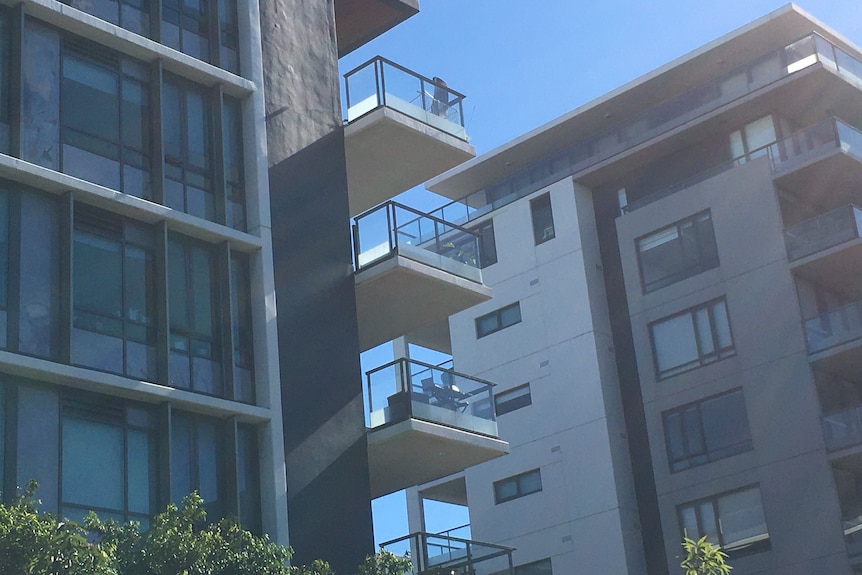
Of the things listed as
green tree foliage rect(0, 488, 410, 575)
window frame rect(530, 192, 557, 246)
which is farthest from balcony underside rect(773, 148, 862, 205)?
green tree foliage rect(0, 488, 410, 575)

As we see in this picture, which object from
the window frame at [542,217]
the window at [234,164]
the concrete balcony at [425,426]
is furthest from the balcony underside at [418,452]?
the window frame at [542,217]

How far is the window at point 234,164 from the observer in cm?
2402

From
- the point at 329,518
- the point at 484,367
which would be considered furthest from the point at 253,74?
the point at 484,367

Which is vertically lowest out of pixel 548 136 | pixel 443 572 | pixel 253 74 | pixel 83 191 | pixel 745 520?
pixel 443 572

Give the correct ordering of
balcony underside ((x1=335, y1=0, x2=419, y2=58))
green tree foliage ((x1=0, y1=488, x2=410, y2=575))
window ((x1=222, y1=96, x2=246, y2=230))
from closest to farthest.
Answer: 1. green tree foliage ((x1=0, y1=488, x2=410, y2=575))
2. window ((x1=222, y1=96, x2=246, y2=230))
3. balcony underside ((x1=335, y1=0, x2=419, y2=58))

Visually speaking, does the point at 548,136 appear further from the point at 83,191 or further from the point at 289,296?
the point at 83,191

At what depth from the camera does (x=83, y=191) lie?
21328mm

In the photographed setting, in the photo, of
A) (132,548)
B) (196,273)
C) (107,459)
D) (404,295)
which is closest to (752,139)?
(404,295)

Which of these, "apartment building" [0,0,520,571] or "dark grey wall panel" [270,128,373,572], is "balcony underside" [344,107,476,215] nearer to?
"apartment building" [0,0,520,571]

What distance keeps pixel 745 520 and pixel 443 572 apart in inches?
644

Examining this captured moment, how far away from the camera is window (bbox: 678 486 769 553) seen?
38.6 meters

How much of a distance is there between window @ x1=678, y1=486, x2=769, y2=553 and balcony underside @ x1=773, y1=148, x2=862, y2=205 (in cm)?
934

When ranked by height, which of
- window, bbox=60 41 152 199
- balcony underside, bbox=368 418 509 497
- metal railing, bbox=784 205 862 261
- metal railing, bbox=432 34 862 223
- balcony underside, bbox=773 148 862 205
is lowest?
balcony underside, bbox=368 418 509 497

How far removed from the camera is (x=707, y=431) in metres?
40.4
